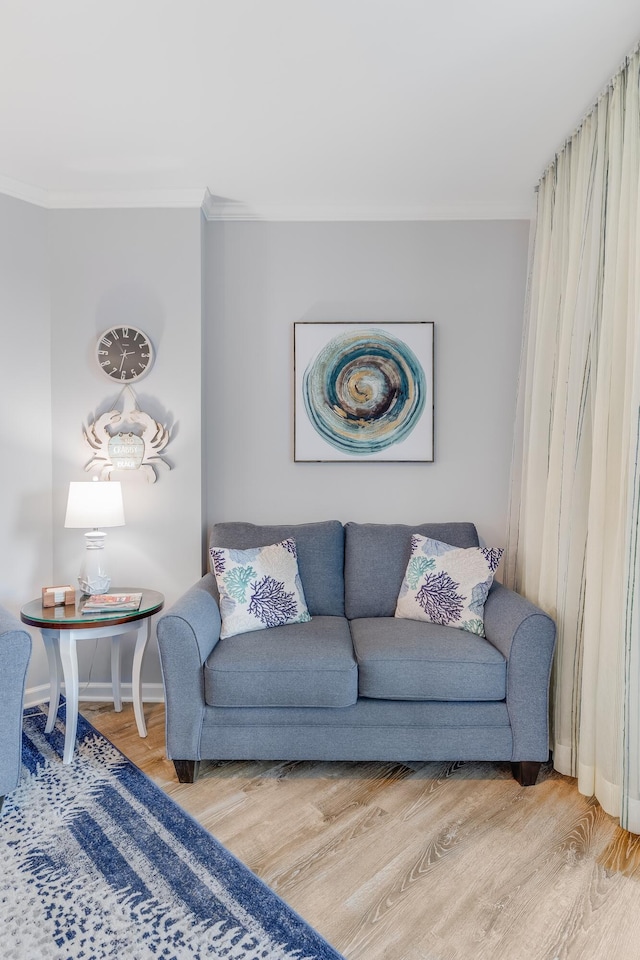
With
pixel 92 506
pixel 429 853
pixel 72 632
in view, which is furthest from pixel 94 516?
pixel 429 853

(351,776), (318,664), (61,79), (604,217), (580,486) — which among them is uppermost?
(61,79)

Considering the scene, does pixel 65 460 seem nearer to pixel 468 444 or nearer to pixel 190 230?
pixel 190 230

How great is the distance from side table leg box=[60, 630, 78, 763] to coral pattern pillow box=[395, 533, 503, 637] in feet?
4.83

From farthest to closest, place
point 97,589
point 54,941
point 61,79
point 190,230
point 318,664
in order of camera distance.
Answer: point 190,230, point 97,589, point 318,664, point 61,79, point 54,941

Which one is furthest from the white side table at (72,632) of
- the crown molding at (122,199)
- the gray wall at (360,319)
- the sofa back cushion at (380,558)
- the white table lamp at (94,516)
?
the crown molding at (122,199)

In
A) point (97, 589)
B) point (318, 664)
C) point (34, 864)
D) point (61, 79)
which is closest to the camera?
point (34, 864)

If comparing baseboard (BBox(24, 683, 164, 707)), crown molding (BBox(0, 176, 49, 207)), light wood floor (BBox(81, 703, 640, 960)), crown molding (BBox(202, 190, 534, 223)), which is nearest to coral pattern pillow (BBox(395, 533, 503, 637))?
light wood floor (BBox(81, 703, 640, 960))

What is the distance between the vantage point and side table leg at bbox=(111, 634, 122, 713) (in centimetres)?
276

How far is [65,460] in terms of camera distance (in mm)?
2973

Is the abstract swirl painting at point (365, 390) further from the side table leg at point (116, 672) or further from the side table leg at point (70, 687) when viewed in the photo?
the side table leg at point (70, 687)

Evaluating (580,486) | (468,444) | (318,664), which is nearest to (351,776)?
(318,664)

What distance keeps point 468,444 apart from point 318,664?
5.13ft

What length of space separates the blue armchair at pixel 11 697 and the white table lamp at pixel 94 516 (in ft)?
2.02

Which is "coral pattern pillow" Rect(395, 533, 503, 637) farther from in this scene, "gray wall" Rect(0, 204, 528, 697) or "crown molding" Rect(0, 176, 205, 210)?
"crown molding" Rect(0, 176, 205, 210)
